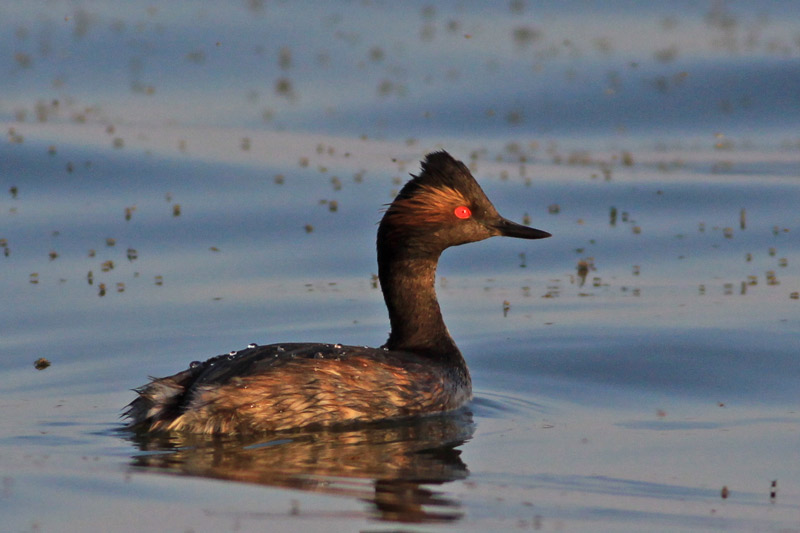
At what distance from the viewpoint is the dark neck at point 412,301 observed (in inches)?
389

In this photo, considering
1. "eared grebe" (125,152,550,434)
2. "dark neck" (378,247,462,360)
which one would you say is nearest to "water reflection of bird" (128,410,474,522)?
"eared grebe" (125,152,550,434)

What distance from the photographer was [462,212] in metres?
9.91

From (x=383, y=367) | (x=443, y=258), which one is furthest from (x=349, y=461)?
(x=443, y=258)

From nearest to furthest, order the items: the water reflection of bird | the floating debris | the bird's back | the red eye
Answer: the water reflection of bird, the bird's back, the red eye, the floating debris

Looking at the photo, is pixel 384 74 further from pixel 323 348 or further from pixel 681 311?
pixel 323 348

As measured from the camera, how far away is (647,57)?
72.8 ft

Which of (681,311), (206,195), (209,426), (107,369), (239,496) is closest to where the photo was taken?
(239,496)

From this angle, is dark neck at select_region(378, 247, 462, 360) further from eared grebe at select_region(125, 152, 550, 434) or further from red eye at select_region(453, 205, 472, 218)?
red eye at select_region(453, 205, 472, 218)

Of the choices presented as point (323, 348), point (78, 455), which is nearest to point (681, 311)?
point (323, 348)

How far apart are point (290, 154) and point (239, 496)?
37.2ft

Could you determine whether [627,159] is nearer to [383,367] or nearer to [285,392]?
[383,367]

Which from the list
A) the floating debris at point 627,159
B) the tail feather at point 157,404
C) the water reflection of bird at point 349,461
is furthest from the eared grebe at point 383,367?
the floating debris at point 627,159

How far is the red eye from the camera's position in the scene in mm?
9875

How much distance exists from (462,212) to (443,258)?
13.5 ft
